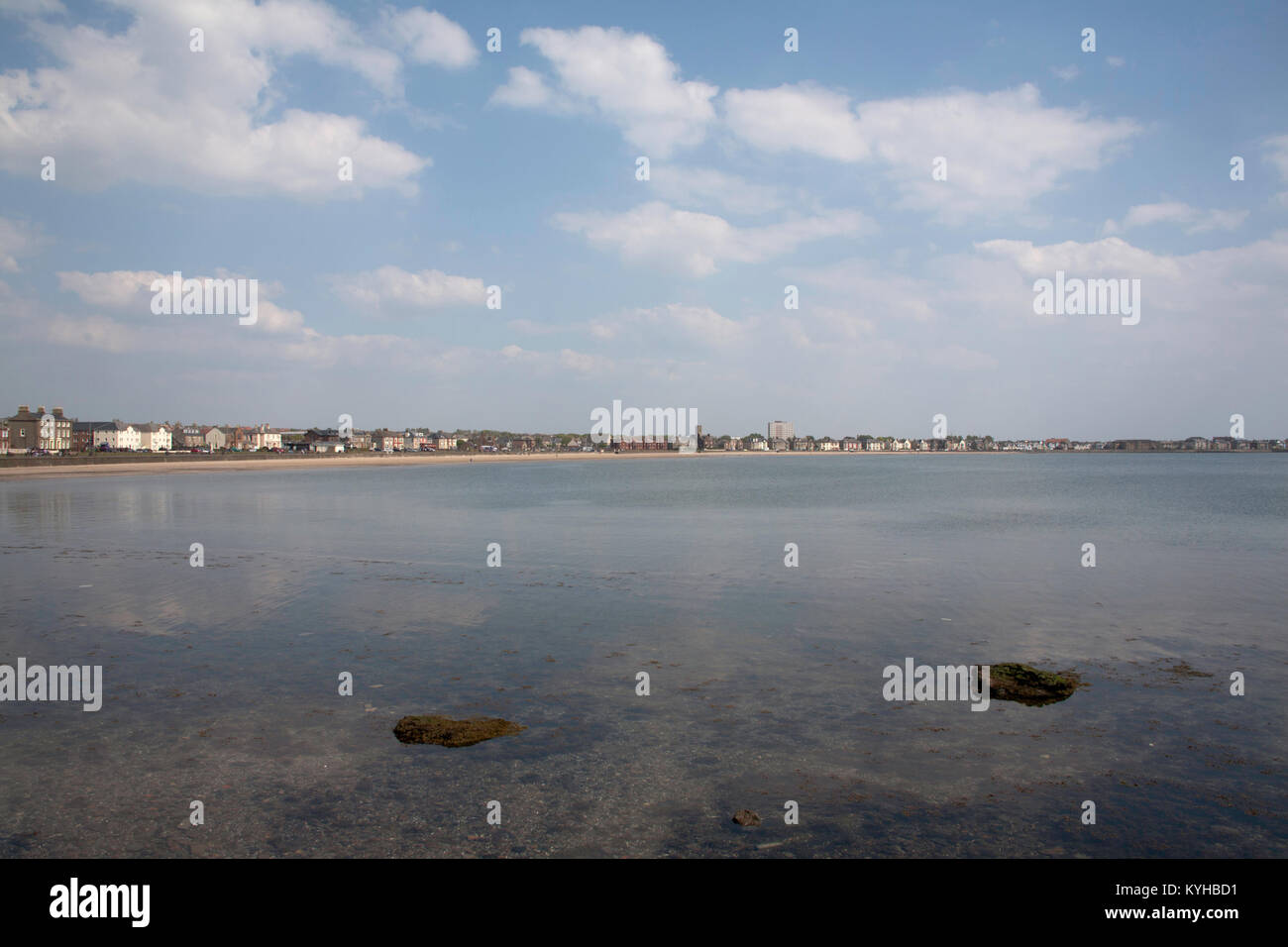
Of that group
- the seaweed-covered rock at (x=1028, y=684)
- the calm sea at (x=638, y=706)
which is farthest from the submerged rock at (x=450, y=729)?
the seaweed-covered rock at (x=1028, y=684)

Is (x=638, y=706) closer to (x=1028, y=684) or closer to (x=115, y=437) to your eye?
(x=1028, y=684)

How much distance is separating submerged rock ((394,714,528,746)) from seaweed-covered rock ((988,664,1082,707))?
7.01 metres

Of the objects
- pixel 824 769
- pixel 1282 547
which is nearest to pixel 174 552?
pixel 824 769

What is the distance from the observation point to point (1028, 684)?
11586 mm

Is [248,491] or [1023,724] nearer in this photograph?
[1023,724]

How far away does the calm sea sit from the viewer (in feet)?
24.0

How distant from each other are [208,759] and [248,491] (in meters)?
59.6

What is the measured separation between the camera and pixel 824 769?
8.67m

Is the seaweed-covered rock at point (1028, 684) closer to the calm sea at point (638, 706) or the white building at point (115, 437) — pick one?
the calm sea at point (638, 706)

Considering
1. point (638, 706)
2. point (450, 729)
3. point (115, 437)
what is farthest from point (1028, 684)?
point (115, 437)

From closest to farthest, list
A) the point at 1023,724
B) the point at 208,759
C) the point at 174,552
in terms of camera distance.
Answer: the point at 208,759, the point at 1023,724, the point at 174,552

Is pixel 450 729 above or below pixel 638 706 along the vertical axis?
above

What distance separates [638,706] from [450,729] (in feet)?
8.58
